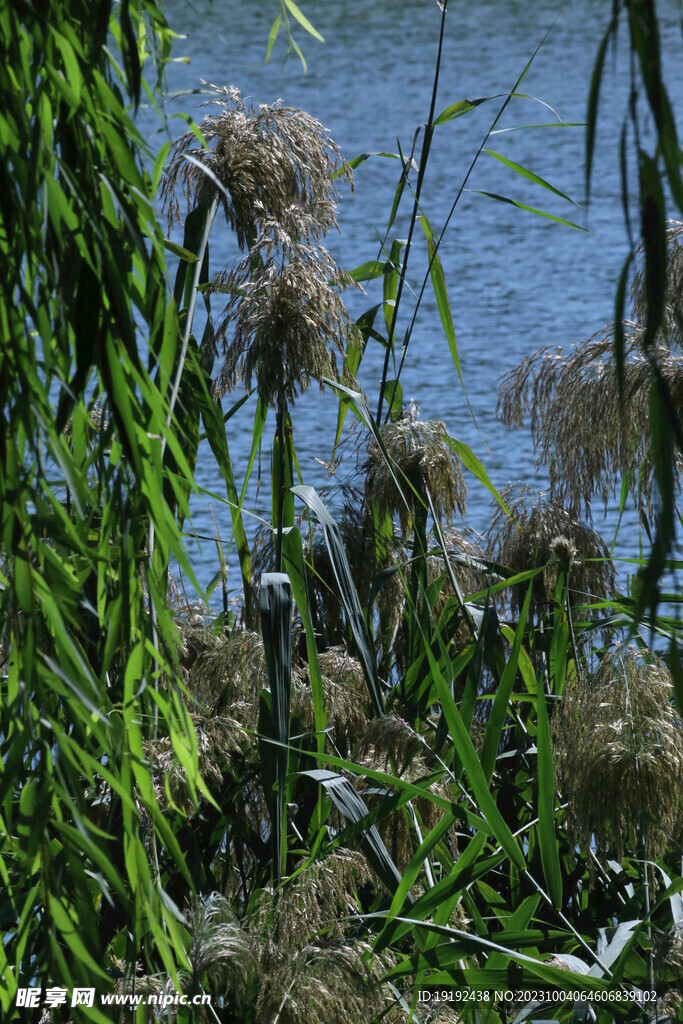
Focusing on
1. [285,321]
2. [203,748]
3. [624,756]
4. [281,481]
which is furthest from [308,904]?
[285,321]

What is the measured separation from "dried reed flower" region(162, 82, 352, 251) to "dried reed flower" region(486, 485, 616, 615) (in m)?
0.49

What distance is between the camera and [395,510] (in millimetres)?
1627

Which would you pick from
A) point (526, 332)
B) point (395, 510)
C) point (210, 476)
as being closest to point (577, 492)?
point (395, 510)

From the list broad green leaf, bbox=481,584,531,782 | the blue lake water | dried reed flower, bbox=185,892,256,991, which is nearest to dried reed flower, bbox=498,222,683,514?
the blue lake water

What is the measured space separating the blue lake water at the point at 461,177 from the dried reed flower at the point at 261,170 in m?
0.13

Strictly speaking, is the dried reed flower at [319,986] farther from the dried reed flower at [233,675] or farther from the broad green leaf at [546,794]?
the dried reed flower at [233,675]

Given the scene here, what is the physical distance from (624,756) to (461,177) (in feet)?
22.7

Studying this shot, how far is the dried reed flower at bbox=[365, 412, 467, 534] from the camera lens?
4.96ft

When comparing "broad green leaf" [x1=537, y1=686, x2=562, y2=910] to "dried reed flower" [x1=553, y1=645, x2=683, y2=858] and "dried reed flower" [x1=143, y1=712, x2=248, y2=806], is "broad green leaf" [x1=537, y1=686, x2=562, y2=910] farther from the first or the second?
"dried reed flower" [x1=143, y1=712, x2=248, y2=806]

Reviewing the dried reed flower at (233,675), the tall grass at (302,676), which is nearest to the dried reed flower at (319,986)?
the tall grass at (302,676)

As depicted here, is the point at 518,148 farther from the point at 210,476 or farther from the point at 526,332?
the point at 210,476

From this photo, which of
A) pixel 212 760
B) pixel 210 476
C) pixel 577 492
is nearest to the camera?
pixel 212 760

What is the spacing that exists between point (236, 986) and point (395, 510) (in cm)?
66

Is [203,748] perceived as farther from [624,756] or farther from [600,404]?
[600,404]
